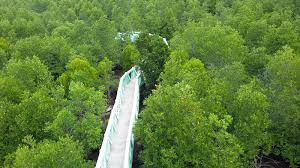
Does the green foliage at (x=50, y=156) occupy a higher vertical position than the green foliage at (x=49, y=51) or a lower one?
lower

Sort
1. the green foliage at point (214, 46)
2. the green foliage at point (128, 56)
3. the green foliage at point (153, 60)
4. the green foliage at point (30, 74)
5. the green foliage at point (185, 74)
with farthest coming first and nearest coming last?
the green foliage at point (128, 56), the green foliage at point (153, 60), the green foliage at point (214, 46), the green foliage at point (30, 74), the green foliage at point (185, 74)

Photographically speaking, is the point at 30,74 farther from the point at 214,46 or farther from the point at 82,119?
the point at 214,46

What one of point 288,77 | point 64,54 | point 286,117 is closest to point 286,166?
point 286,117

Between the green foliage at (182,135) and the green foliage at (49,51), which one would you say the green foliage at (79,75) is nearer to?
the green foliage at (49,51)

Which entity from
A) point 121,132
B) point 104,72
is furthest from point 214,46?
point 121,132

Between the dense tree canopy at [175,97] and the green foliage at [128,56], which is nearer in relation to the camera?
the dense tree canopy at [175,97]

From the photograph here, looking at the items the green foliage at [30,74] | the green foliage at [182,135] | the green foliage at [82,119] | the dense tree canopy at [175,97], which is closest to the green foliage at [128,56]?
the dense tree canopy at [175,97]

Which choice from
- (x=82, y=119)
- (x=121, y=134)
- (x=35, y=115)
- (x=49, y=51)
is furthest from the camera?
(x=49, y=51)
